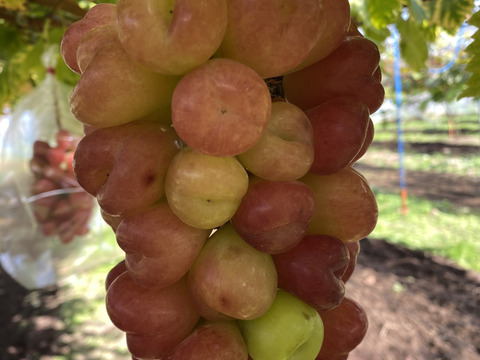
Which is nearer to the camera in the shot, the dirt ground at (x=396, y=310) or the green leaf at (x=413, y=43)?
the green leaf at (x=413, y=43)

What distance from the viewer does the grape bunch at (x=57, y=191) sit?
61.2 inches

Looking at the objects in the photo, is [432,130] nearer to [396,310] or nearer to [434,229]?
[434,229]

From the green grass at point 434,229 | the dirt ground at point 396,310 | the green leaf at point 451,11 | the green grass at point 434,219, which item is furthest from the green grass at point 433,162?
the green leaf at point 451,11

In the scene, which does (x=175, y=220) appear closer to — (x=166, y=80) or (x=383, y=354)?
(x=166, y=80)

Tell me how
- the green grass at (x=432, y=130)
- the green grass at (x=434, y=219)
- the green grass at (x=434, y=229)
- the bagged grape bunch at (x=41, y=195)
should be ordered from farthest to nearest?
the green grass at (x=432, y=130) → the green grass at (x=434, y=219) → the green grass at (x=434, y=229) → the bagged grape bunch at (x=41, y=195)

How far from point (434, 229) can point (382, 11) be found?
457 cm

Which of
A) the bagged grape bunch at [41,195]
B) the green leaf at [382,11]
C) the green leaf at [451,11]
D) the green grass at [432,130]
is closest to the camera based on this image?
the green leaf at [382,11]

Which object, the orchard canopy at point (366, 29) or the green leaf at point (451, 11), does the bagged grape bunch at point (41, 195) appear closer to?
the orchard canopy at point (366, 29)

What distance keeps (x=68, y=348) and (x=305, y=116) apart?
3.09m

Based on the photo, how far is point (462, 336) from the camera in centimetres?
283

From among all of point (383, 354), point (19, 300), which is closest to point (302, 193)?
point (383, 354)

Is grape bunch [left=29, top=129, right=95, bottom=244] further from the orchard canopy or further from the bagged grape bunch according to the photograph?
the orchard canopy

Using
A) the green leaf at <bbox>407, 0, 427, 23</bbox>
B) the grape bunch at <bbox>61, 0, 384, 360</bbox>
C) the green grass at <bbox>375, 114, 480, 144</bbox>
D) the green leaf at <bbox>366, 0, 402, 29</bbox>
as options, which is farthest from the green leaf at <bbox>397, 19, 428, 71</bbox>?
the green grass at <bbox>375, 114, 480, 144</bbox>

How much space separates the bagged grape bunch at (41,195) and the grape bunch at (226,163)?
1.13 meters
